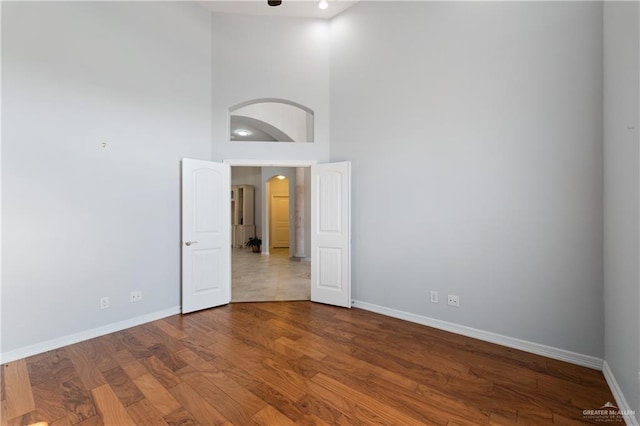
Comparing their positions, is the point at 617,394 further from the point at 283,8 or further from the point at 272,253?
the point at 272,253

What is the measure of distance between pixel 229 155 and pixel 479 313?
3.80 metres

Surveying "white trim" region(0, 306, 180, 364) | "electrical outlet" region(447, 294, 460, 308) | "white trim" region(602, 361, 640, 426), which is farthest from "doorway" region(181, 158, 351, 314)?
"white trim" region(602, 361, 640, 426)

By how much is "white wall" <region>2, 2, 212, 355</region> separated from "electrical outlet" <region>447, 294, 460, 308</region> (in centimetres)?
347

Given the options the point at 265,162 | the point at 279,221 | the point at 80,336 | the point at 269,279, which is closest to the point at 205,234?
the point at 265,162

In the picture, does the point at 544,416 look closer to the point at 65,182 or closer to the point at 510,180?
the point at 510,180

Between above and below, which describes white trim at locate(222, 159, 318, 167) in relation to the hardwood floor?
above

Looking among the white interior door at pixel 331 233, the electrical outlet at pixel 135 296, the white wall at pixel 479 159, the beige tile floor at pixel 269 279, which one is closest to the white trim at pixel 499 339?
the white wall at pixel 479 159

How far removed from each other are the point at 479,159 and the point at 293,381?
9.29 feet

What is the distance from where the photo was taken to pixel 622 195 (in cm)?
200

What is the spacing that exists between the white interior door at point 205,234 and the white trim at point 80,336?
0.32 m

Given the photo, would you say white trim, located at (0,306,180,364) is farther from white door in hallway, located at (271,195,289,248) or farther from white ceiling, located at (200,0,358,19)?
white door in hallway, located at (271,195,289,248)

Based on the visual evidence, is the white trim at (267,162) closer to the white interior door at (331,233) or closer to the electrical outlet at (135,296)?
the white interior door at (331,233)

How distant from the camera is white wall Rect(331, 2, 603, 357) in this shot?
99.0 inches

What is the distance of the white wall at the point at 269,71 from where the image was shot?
4.17 metres
